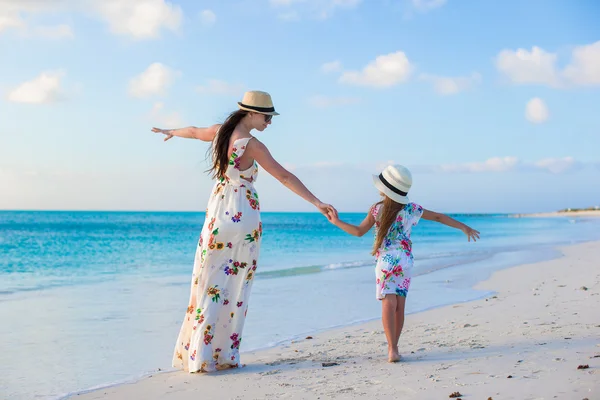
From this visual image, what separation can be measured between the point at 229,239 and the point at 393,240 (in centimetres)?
125

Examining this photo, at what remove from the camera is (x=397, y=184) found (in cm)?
449

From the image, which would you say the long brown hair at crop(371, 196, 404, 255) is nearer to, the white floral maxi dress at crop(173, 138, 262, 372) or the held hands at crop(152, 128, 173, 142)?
the white floral maxi dress at crop(173, 138, 262, 372)

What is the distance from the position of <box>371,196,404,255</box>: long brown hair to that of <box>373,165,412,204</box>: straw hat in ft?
0.17

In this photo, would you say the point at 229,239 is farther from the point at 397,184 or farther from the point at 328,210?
the point at 397,184

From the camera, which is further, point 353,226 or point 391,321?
point 391,321

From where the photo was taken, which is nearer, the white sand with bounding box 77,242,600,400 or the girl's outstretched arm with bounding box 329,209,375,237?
the white sand with bounding box 77,242,600,400

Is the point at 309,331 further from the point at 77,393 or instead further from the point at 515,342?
the point at 77,393

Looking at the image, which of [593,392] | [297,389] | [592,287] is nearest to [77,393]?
[297,389]

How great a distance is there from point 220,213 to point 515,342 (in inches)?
105

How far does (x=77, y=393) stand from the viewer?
4.26 meters

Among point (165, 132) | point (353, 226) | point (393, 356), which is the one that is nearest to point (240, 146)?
point (353, 226)

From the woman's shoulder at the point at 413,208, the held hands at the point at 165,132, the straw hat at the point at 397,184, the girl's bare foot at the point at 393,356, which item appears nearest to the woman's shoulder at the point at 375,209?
the straw hat at the point at 397,184

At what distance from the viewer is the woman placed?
433 cm

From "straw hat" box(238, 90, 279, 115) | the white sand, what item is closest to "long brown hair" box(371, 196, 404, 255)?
the white sand
